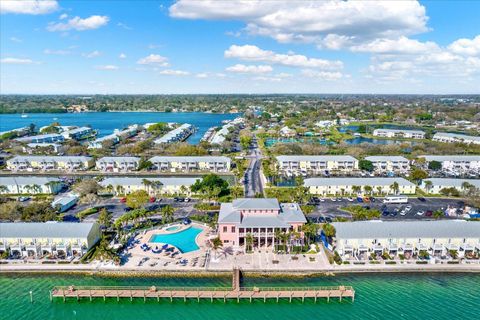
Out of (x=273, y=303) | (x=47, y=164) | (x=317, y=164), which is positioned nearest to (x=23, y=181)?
(x=47, y=164)

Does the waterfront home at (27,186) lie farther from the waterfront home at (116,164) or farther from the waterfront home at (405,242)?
the waterfront home at (405,242)

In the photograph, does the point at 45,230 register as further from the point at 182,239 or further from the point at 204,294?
the point at 204,294

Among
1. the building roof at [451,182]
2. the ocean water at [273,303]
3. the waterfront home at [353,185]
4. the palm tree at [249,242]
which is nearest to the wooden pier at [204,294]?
the ocean water at [273,303]

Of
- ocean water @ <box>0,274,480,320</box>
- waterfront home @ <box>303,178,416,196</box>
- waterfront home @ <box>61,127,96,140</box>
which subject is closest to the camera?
ocean water @ <box>0,274,480,320</box>

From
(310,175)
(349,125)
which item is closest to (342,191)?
(310,175)

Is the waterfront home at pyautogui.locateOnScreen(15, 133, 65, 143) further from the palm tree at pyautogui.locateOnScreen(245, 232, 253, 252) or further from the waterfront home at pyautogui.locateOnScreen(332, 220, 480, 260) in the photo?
the waterfront home at pyautogui.locateOnScreen(332, 220, 480, 260)

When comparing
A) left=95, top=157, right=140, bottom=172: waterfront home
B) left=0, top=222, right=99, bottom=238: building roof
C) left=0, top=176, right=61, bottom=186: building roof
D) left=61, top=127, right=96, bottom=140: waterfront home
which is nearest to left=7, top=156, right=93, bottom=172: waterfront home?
left=95, top=157, right=140, bottom=172: waterfront home

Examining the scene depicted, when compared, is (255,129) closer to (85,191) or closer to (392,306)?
(85,191)
